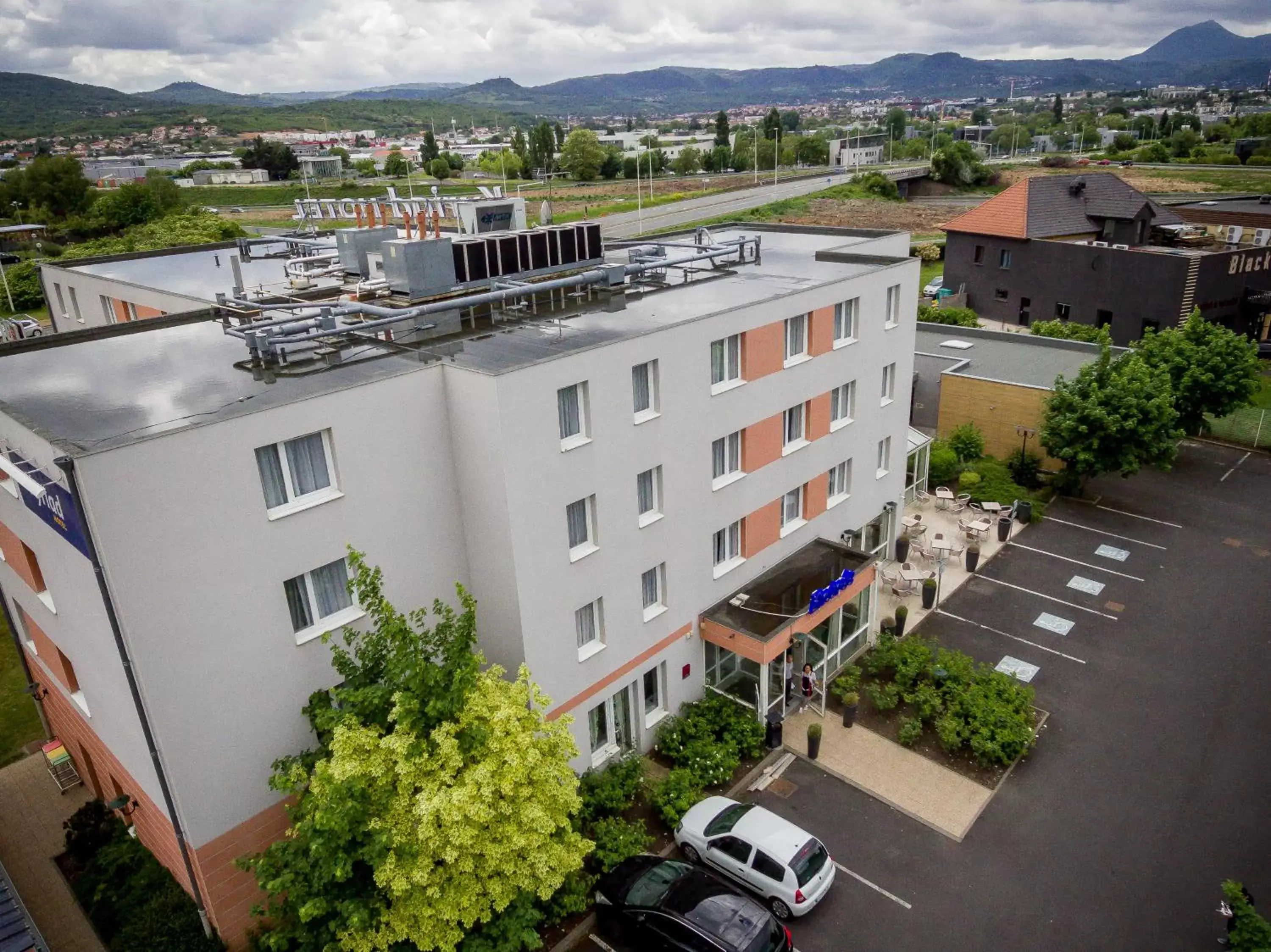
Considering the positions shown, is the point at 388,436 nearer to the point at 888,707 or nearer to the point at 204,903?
the point at 204,903

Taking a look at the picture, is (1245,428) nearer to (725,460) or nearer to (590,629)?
(725,460)

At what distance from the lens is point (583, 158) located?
126 m

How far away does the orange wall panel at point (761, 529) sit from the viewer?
23219 millimetres

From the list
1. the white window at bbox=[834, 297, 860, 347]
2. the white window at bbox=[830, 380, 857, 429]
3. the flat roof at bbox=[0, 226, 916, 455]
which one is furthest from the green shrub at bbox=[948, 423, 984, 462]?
the flat roof at bbox=[0, 226, 916, 455]

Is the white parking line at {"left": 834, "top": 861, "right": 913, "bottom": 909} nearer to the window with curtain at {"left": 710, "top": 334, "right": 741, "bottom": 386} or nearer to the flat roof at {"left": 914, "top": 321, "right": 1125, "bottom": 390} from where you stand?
the window with curtain at {"left": 710, "top": 334, "right": 741, "bottom": 386}

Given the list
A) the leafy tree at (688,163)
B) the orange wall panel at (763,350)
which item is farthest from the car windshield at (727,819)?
the leafy tree at (688,163)

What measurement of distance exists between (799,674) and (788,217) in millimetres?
80137

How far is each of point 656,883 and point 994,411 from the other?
Answer: 29521 millimetres

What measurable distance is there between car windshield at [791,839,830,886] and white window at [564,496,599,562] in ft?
25.4

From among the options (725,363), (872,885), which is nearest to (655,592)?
(725,363)

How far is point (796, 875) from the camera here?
16.8 metres

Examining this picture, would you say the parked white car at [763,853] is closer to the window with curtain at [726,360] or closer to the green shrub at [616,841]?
the green shrub at [616,841]

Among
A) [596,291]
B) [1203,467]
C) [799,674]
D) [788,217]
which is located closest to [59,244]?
A: [788,217]

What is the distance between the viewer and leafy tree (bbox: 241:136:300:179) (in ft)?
489
